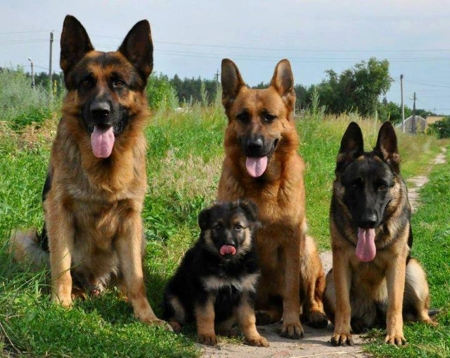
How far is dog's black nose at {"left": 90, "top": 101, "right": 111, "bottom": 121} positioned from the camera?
516 centimetres

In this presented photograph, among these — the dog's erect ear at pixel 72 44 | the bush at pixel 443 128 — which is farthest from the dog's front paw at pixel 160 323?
the bush at pixel 443 128

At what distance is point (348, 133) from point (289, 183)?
0.76 meters

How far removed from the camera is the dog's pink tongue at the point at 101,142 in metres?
5.38

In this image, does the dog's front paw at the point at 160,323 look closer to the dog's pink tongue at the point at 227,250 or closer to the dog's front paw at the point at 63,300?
the dog's front paw at the point at 63,300

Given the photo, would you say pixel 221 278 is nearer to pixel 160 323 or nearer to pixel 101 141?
pixel 160 323

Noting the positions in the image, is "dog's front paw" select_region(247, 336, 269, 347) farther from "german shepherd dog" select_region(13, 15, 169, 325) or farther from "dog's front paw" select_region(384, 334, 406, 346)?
"dog's front paw" select_region(384, 334, 406, 346)

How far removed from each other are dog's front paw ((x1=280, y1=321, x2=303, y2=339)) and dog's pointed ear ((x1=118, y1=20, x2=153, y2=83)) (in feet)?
8.52

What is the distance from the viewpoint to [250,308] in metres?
5.32

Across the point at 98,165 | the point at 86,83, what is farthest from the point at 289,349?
the point at 86,83

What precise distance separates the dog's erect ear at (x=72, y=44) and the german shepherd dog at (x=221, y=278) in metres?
1.76

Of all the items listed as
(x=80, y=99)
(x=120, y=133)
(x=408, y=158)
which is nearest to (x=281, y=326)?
(x=120, y=133)

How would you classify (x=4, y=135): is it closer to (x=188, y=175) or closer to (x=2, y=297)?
(x=188, y=175)

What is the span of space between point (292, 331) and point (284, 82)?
2357 mm

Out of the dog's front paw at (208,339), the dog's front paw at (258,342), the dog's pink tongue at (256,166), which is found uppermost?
the dog's pink tongue at (256,166)
